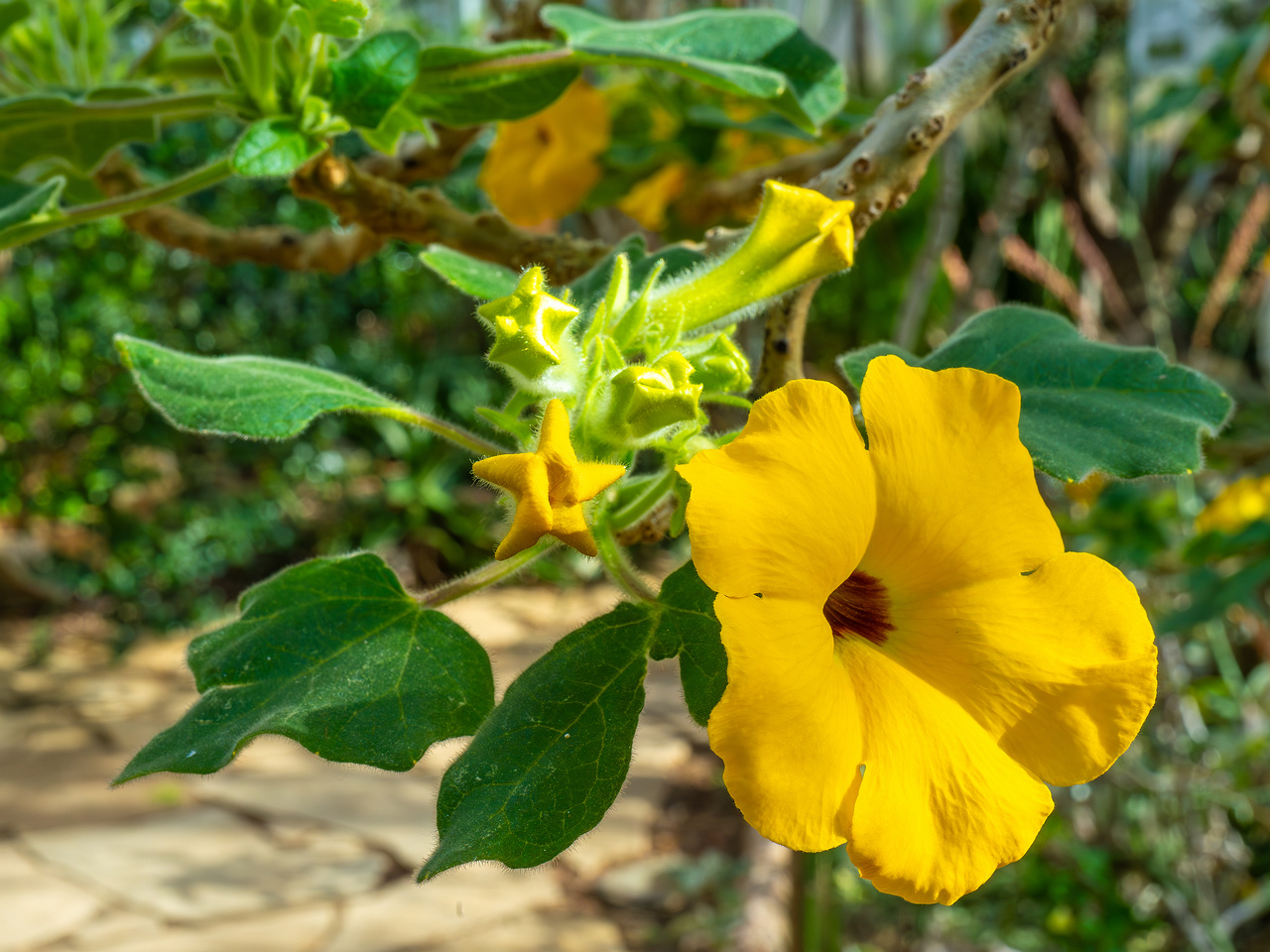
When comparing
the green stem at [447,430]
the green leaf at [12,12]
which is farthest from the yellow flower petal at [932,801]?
the green leaf at [12,12]

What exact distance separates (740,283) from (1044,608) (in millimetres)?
208

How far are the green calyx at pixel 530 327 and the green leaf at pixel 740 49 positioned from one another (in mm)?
292

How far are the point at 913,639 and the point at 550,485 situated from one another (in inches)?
6.5

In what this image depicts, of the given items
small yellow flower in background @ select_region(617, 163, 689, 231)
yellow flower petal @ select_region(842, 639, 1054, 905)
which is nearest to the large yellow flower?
yellow flower petal @ select_region(842, 639, 1054, 905)

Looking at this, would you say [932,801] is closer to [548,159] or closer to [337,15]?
[337,15]

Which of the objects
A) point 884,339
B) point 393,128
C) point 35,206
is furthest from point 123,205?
point 884,339

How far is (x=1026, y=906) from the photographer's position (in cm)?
239

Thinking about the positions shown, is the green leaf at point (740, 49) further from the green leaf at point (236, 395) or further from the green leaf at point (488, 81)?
the green leaf at point (236, 395)

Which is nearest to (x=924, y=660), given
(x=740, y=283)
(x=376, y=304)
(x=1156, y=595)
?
(x=740, y=283)

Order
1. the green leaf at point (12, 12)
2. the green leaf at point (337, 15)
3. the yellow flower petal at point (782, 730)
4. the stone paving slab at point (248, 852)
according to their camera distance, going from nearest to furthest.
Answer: the yellow flower petal at point (782, 730) < the green leaf at point (337, 15) < the green leaf at point (12, 12) < the stone paving slab at point (248, 852)

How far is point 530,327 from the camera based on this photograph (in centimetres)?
43

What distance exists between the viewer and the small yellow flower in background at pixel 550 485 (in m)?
0.36

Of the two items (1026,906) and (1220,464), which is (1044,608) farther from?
(1026,906)

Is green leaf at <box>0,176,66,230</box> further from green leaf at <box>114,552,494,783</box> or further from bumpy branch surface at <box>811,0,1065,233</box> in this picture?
bumpy branch surface at <box>811,0,1065,233</box>
